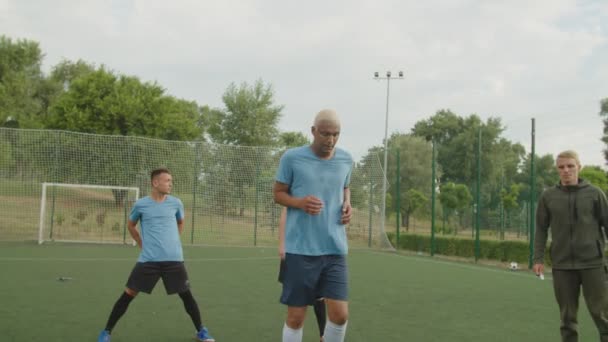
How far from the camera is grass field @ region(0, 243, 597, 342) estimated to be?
5.78 metres

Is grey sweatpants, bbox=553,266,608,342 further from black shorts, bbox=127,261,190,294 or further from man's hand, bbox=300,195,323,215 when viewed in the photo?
black shorts, bbox=127,261,190,294

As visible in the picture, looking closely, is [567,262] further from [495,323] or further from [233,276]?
[233,276]

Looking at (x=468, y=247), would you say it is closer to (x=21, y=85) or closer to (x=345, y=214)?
(x=345, y=214)

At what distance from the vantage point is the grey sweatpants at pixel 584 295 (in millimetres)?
4652

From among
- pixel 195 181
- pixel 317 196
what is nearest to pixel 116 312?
pixel 317 196

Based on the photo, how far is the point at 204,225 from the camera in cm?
1975

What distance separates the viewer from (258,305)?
744cm

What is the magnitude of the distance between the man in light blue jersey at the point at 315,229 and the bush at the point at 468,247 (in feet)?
35.4

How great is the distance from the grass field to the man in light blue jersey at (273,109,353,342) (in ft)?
6.82

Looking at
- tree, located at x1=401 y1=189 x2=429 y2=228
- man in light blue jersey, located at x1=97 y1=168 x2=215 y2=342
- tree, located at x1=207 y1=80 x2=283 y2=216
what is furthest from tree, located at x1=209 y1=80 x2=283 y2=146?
man in light blue jersey, located at x1=97 y1=168 x2=215 y2=342

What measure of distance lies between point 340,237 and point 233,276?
24.4ft

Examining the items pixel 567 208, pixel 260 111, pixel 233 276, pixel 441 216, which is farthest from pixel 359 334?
pixel 260 111

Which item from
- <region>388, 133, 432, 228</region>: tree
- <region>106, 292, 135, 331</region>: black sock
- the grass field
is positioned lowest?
the grass field

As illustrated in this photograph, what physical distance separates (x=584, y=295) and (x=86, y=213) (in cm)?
1686
